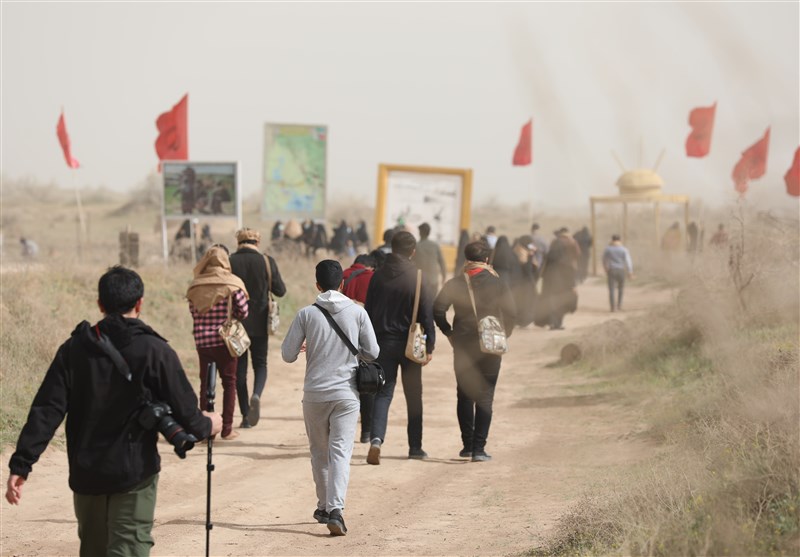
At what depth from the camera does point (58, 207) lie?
6900 cm

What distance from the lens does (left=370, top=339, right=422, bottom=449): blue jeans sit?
8.99m

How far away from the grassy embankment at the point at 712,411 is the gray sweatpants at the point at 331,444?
135cm

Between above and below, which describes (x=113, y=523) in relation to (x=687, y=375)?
above

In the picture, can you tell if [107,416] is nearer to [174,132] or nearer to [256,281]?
[256,281]

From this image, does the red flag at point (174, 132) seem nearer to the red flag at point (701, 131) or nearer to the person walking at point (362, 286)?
the red flag at point (701, 131)

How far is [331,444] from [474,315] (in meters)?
2.45

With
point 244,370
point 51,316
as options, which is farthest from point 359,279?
point 51,316

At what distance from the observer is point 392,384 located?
9.24 metres

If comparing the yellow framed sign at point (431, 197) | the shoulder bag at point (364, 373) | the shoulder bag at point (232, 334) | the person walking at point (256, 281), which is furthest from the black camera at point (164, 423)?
the yellow framed sign at point (431, 197)

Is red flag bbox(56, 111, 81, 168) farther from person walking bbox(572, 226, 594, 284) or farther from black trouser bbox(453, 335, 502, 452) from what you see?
black trouser bbox(453, 335, 502, 452)

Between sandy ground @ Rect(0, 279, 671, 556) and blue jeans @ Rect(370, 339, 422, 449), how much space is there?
42 centimetres

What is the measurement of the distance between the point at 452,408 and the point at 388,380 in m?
3.98

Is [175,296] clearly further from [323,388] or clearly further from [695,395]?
[323,388]

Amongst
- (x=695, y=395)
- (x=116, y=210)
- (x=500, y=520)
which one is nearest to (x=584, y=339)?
(x=695, y=395)
